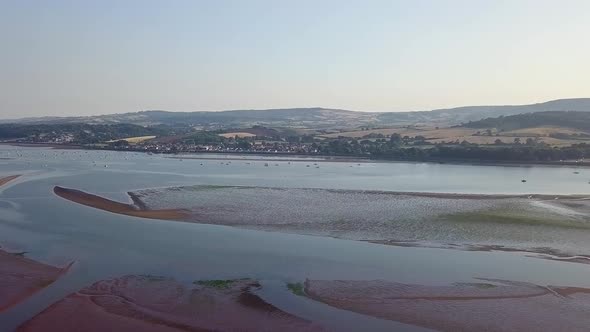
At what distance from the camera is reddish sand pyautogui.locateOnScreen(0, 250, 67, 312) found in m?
13.8

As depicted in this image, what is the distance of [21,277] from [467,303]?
1186cm

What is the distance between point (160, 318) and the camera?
12.3 m

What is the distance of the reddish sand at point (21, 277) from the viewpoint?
45.2 feet

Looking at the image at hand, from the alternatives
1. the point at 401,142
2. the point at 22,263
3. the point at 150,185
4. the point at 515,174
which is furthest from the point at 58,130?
the point at 22,263

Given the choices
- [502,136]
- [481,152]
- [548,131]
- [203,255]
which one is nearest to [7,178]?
[203,255]

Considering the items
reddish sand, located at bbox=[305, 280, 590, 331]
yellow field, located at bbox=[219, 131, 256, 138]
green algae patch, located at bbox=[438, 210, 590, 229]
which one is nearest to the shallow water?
reddish sand, located at bbox=[305, 280, 590, 331]

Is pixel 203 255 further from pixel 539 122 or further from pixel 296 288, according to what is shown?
pixel 539 122

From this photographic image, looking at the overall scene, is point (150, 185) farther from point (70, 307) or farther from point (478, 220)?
point (70, 307)

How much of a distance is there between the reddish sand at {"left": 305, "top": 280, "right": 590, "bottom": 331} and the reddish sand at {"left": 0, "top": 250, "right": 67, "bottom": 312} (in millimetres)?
7091

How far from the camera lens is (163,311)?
1272cm

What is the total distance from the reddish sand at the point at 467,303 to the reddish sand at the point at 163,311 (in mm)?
1731

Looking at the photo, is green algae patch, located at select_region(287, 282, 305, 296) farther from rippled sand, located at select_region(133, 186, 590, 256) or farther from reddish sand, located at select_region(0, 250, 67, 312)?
reddish sand, located at select_region(0, 250, 67, 312)

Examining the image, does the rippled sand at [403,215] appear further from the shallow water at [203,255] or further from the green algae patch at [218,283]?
the green algae patch at [218,283]

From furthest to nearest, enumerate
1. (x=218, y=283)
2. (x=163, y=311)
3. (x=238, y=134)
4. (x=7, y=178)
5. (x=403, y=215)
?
(x=238, y=134) → (x=7, y=178) → (x=403, y=215) → (x=218, y=283) → (x=163, y=311)
